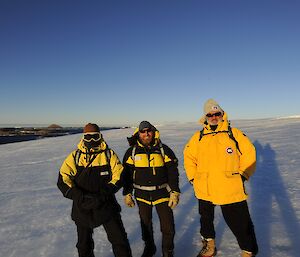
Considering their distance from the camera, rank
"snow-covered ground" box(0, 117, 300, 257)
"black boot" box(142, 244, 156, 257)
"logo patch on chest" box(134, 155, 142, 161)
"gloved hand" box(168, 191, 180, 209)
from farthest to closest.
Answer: "snow-covered ground" box(0, 117, 300, 257) < "black boot" box(142, 244, 156, 257) < "logo patch on chest" box(134, 155, 142, 161) < "gloved hand" box(168, 191, 180, 209)

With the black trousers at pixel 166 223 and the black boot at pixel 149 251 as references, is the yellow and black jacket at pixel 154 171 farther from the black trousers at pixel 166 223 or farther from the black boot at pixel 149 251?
the black boot at pixel 149 251

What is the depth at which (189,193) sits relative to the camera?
7.51 metres

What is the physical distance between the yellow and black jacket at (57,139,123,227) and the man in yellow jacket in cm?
111

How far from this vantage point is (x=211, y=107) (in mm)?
3867

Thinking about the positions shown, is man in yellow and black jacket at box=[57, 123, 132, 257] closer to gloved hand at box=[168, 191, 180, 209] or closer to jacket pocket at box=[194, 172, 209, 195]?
gloved hand at box=[168, 191, 180, 209]

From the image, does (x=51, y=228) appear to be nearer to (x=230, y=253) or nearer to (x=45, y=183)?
(x=230, y=253)

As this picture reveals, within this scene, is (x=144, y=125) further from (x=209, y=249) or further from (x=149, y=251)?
(x=209, y=249)

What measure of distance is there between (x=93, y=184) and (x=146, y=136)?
3.11ft

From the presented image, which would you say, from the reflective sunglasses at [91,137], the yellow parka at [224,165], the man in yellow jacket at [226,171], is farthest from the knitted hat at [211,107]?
the reflective sunglasses at [91,137]

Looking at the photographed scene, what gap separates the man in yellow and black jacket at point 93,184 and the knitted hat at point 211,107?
4.33ft

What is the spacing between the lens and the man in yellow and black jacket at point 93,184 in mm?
3510

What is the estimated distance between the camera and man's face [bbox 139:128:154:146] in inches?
158

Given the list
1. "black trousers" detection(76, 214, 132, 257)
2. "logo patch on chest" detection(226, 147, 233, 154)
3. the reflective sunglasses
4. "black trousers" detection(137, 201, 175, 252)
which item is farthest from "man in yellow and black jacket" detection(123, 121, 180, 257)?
"logo patch on chest" detection(226, 147, 233, 154)

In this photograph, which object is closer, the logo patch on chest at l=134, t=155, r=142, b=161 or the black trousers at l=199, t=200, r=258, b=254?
the black trousers at l=199, t=200, r=258, b=254
